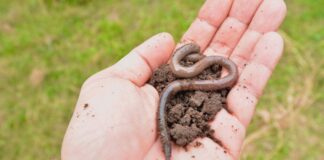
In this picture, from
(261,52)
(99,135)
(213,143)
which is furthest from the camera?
(261,52)

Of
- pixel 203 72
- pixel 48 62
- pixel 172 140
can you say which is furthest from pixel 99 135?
pixel 48 62

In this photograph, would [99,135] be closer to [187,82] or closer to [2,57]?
[187,82]

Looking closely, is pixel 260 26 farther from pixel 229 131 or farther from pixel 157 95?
pixel 157 95

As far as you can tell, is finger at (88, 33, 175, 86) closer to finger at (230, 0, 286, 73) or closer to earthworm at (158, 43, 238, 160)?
earthworm at (158, 43, 238, 160)

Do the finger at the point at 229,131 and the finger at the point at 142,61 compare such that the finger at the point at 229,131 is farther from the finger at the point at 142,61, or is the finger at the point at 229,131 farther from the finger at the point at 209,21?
the finger at the point at 209,21

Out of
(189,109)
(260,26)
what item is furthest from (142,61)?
(260,26)
